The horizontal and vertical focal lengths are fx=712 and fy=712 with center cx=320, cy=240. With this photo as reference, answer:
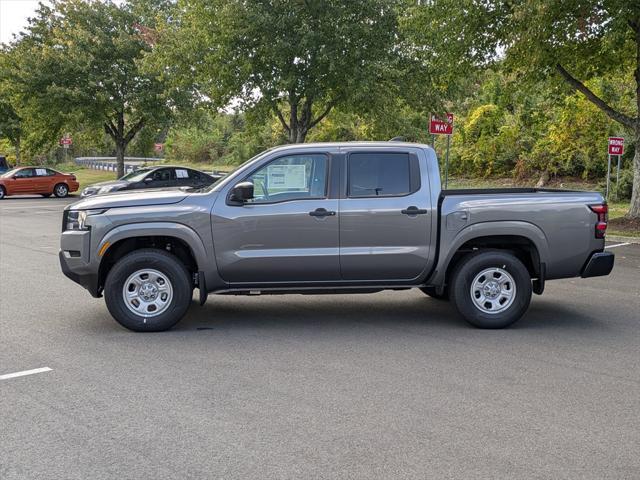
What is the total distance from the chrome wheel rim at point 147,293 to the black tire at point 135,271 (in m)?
0.03

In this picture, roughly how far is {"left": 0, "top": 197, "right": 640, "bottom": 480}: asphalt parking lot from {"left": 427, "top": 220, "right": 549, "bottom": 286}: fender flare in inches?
27.9

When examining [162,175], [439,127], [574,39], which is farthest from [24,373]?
[162,175]

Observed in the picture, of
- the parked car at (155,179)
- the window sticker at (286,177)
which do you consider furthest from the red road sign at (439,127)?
the window sticker at (286,177)

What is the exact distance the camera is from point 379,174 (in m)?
7.40

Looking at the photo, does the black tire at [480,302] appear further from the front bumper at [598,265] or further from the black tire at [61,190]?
the black tire at [61,190]

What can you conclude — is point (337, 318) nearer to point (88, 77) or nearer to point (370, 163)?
point (370, 163)

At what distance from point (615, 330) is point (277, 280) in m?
3.51

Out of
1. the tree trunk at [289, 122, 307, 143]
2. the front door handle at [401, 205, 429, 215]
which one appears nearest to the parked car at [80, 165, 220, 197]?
the tree trunk at [289, 122, 307, 143]

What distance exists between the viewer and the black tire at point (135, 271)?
7074 millimetres

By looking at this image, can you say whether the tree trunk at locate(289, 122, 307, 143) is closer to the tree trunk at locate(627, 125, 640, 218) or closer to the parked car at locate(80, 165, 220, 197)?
the parked car at locate(80, 165, 220, 197)

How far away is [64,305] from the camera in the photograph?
331 inches

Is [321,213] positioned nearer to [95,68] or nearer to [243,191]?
[243,191]

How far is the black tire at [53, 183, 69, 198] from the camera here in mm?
32875

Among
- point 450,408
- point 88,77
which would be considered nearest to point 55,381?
point 450,408
